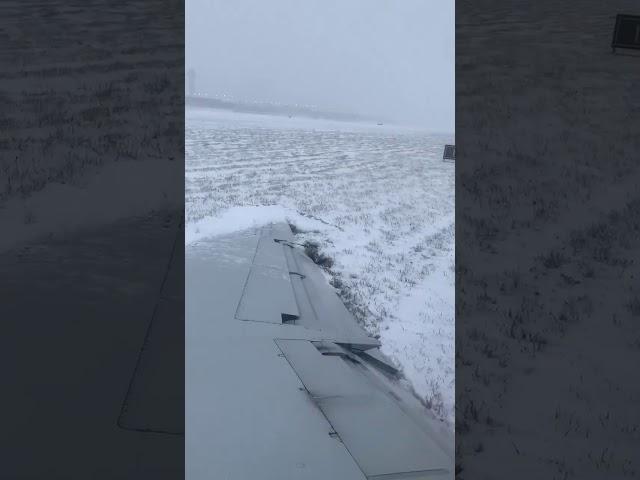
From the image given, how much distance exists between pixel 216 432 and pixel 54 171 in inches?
108

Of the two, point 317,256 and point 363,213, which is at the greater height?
point 363,213

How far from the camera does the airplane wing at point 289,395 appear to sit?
3.80 feet

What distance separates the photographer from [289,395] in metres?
1.35

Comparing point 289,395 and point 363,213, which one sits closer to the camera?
point 289,395

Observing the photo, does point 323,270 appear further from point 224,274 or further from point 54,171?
point 54,171

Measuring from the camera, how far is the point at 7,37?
4652 mm

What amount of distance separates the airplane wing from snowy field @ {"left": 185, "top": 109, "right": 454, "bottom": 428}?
26cm

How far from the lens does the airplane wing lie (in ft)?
3.80
